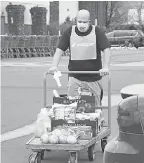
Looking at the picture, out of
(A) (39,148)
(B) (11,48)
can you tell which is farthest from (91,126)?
(B) (11,48)

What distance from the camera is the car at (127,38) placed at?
44500mm

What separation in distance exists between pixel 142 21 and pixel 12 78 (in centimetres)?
4470

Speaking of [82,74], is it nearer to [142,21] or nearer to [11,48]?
[11,48]

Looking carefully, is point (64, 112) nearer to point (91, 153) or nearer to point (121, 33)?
point (91, 153)

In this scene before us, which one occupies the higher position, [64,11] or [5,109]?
[64,11]

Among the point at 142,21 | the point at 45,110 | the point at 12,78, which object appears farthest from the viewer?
the point at 142,21

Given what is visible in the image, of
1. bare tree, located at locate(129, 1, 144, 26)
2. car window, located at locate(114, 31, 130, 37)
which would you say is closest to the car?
car window, located at locate(114, 31, 130, 37)

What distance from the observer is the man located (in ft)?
23.3

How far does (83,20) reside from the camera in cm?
699

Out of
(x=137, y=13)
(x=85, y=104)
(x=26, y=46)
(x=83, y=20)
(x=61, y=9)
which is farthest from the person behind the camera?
(x=137, y=13)

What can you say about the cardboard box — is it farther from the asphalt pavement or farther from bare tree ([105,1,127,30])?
bare tree ([105,1,127,30])

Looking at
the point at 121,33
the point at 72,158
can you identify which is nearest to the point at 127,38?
the point at 121,33

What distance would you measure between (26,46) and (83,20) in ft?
81.0

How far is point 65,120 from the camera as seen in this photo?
6.46 meters
